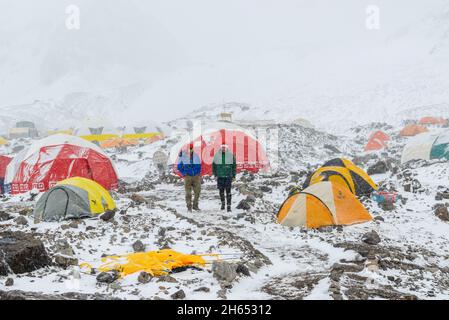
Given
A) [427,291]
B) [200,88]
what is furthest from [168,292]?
[200,88]

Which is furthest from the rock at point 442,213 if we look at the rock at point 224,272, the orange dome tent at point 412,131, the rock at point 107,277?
the orange dome tent at point 412,131

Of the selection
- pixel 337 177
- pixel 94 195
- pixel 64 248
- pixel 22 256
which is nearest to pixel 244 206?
pixel 337 177

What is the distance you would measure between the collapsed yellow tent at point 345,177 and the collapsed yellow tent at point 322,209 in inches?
124

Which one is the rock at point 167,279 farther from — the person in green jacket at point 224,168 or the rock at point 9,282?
the person in green jacket at point 224,168

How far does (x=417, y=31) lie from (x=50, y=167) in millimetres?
90332

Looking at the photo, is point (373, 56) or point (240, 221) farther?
point (373, 56)

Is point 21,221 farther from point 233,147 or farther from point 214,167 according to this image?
point 233,147

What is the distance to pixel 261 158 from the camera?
75.1ft

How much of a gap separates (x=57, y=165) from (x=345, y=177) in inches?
423

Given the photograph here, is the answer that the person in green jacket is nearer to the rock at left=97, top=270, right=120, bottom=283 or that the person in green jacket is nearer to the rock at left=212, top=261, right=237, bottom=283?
the rock at left=212, top=261, right=237, bottom=283

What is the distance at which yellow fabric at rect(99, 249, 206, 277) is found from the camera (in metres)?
6.64

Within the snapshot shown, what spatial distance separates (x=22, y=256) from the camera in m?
6.59

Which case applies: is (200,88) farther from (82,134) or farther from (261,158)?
(261,158)

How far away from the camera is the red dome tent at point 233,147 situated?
21938mm
